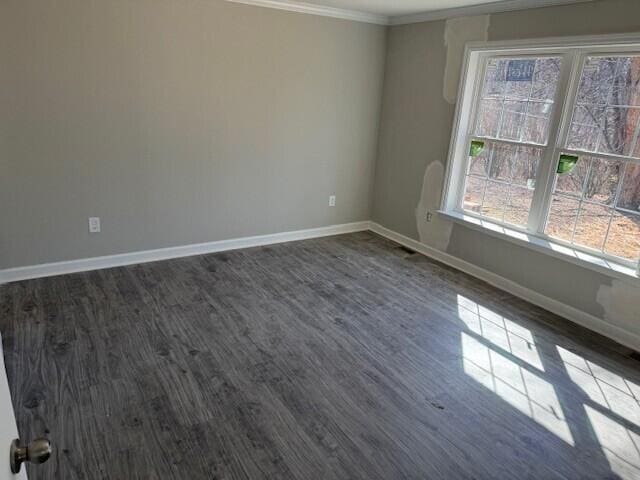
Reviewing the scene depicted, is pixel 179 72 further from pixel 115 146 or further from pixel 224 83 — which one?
pixel 115 146

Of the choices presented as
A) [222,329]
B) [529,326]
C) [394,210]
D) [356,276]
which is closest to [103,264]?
[222,329]

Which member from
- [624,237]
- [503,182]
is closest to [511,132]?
[503,182]

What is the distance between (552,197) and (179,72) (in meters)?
3.25

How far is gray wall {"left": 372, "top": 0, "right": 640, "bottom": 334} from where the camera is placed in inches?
123

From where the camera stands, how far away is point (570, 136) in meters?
3.39

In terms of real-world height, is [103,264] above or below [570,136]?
below

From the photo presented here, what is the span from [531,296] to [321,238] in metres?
2.23

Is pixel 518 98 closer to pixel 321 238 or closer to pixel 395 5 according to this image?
pixel 395 5

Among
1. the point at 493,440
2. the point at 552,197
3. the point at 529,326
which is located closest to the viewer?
the point at 493,440

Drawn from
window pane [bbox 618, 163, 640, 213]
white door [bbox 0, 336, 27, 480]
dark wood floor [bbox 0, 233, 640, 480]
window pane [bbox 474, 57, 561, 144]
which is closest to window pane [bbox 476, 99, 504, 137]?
window pane [bbox 474, 57, 561, 144]

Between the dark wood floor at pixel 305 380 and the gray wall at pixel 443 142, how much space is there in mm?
A: 285

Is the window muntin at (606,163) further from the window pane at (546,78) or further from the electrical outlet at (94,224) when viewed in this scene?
the electrical outlet at (94,224)

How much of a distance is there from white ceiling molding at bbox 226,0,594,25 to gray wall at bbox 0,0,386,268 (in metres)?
0.07

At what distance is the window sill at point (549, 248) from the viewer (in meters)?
3.14
